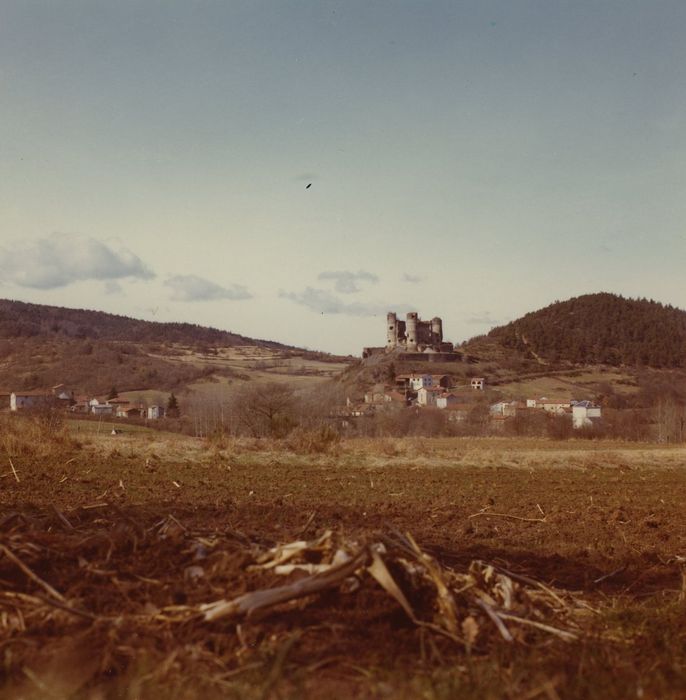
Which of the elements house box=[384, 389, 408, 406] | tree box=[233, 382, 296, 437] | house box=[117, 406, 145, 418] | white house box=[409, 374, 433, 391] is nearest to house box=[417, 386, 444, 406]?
house box=[384, 389, 408, 406]

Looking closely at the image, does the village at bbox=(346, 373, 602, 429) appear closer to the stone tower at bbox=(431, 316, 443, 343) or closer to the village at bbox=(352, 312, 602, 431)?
the village at bbox=(352, 312, 602, 431)

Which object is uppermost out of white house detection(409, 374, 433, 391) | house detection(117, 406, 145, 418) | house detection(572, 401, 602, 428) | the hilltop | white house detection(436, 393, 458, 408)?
the hilltop

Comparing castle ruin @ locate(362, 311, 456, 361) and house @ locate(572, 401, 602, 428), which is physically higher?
castle ruin @ locate(362, 311, 456, 361)

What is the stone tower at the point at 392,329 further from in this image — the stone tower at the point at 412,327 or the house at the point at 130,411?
the house at the point at 130,411

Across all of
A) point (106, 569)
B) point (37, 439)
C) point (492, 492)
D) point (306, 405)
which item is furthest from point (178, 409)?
point (106, 569)

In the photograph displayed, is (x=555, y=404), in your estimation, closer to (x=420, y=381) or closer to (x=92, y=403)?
(x=420, y=381)
